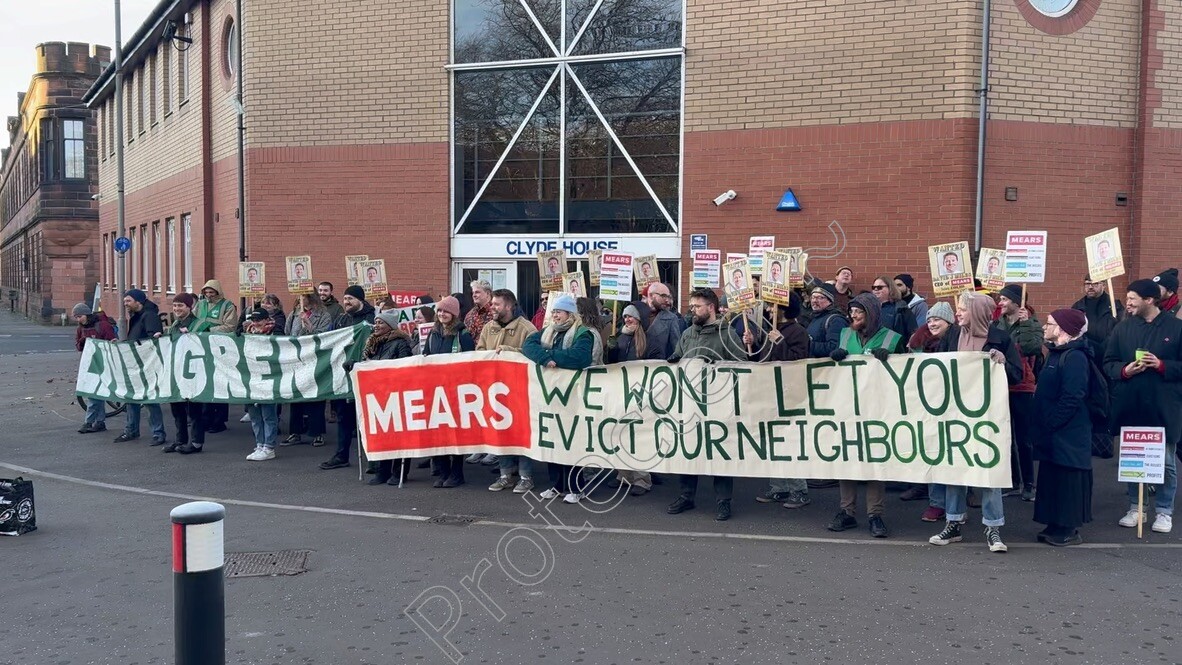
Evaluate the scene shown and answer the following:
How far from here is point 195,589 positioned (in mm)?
4074

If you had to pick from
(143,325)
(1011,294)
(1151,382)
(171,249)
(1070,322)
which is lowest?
(1151,382)

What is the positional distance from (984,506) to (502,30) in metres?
10.6

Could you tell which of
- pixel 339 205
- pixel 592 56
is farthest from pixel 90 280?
pixel 592 56

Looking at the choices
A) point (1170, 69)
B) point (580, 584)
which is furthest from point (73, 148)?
point (580, 584)

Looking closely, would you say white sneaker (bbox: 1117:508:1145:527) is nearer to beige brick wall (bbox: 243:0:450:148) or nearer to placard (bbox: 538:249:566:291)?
placard (bbox: 538:249:566:291)

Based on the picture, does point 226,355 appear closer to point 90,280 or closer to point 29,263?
point 90,280

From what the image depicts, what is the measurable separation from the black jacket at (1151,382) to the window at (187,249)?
61.3 ft

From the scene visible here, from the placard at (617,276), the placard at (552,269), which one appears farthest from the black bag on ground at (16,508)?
the placard at (552,269)

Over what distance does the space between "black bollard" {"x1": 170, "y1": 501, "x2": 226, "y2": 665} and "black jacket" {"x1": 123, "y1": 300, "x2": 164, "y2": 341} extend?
9910mm

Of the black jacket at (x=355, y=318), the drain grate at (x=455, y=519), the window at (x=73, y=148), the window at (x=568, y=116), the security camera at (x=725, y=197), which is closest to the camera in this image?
the drain grate at (x=455, y=519)

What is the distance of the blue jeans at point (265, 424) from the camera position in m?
11.6

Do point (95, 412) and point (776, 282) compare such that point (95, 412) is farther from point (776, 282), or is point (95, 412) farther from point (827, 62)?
point (827, 62)

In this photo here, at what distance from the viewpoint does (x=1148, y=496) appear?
8727mm

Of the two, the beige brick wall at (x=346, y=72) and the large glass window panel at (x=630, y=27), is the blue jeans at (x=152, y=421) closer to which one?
the beige brick wall at (x=346, y=72)
